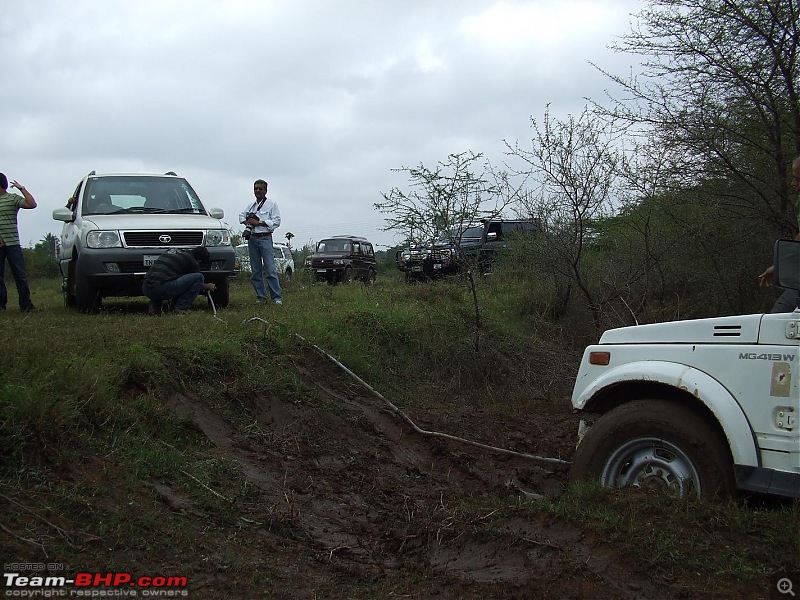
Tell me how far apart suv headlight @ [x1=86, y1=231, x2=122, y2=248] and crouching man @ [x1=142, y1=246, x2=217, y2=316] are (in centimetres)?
71

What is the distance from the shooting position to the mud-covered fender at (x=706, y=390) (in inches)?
150

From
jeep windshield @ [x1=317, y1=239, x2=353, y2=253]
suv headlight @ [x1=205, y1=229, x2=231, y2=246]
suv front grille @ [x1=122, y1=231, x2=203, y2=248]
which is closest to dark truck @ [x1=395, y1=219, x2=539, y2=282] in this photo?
suv headlight @ [x1=205, y1=229, x2=231, y2=246]

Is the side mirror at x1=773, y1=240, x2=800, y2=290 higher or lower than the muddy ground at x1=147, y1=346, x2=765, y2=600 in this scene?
higher

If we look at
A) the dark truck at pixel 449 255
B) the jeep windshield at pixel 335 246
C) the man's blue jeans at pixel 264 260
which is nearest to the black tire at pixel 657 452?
the dark truck at pixel 449 255

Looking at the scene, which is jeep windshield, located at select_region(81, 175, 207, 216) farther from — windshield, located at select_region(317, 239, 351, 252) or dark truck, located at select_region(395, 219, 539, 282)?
windshield, located at select_region(317, 239, 351, 252)

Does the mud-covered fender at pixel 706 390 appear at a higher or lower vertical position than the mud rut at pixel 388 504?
higher

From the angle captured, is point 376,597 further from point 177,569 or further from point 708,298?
point 708,298

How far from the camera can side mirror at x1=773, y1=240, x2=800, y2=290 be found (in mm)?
3570

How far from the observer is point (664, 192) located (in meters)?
10.8

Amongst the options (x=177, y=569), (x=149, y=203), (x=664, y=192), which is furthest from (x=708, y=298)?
(x=177, y=569)
